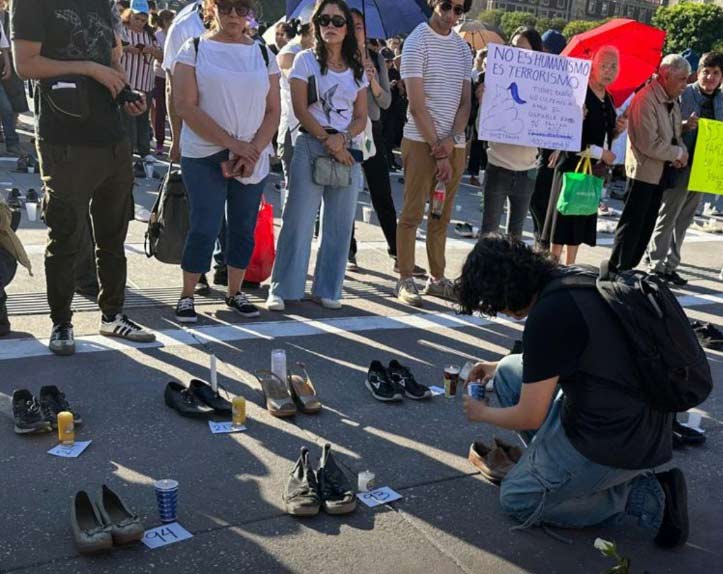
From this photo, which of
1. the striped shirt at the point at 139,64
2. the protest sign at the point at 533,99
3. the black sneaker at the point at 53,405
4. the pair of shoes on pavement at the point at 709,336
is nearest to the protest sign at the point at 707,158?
the protest sign at the point at 533,99

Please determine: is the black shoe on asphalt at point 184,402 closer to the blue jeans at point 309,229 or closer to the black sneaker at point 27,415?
the black sneaker at point 27,415

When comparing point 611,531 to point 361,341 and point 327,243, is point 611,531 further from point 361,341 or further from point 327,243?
point 327,243

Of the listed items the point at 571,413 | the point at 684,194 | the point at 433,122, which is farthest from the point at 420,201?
the point at 571,413

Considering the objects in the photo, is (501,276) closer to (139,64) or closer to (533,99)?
(533,99)

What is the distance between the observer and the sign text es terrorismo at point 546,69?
6027 millimetres

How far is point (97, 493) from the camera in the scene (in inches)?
114

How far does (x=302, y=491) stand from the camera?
9.85 feet

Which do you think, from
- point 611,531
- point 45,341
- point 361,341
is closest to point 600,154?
point 361,341

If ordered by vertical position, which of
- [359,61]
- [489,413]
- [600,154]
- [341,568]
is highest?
[359,61]

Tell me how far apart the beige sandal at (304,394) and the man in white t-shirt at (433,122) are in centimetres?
196

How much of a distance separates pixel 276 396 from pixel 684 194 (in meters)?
4.84

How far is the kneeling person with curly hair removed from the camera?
272 cm

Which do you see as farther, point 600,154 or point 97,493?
point 600,154

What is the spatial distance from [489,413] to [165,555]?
1.29 metres
